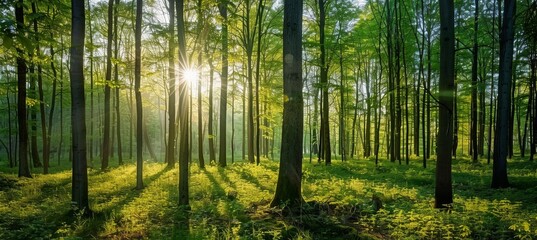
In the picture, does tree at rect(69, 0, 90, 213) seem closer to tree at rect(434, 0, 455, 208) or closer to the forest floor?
the forest floor

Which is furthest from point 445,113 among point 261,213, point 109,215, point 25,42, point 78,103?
point 78,103

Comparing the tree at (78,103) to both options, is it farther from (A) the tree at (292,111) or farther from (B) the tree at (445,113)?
(B) the tree at (445,113)

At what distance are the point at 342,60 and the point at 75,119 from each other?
724 inches

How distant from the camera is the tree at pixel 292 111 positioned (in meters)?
7.66

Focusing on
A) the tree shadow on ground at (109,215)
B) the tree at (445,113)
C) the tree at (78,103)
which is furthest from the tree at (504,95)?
the tree at (78,103)

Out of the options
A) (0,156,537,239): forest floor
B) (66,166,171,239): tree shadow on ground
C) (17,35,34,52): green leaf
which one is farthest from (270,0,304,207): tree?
(17,35,34,52): green leaf

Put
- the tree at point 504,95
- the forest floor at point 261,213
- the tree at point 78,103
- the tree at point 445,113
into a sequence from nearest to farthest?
the forest floor at point 261,213, the tree at point 78,103, the tree at point 445,113, the tree at point 504,95

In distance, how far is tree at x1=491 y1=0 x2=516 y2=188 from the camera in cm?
1108

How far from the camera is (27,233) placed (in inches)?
238

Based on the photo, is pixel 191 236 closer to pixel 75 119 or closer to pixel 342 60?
pixel 75 119

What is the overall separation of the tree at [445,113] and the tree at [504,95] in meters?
4.99

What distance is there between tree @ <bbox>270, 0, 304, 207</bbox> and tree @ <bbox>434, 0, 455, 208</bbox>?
3448 mm

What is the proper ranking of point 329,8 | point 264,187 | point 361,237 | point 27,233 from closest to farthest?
1. point 361,237
2. point 27,233
3. point 264,187
4. point 329,8

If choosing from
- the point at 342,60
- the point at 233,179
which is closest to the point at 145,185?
the point at 233,179
